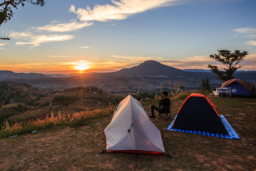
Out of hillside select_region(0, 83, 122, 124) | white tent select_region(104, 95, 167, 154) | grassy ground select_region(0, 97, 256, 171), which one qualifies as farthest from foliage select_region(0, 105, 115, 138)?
white tent select_region(104, 95, 167, 154)

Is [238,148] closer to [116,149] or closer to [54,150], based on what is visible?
[116,149]

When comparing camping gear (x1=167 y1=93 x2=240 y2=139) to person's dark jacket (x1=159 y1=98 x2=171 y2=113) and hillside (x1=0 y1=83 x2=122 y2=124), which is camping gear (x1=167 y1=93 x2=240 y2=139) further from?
hillside (x1=0 y1=83 x2=122 y2=124)

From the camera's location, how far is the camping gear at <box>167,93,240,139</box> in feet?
Result: 20.5

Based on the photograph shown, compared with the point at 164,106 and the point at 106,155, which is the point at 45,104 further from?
the point at 106,155

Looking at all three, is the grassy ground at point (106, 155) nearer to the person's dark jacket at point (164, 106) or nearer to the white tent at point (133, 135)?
the white tent at point (133, 135)

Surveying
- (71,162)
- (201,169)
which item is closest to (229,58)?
(201,169)

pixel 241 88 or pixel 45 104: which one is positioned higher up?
pixel 241 88

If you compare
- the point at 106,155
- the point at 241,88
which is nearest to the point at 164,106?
the point at 106,155

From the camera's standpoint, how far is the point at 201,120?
6586 mm

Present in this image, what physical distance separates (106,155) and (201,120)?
448 cm

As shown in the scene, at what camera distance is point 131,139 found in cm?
467

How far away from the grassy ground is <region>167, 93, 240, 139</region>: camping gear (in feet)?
1.74

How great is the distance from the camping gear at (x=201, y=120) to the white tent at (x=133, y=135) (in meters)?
2.21

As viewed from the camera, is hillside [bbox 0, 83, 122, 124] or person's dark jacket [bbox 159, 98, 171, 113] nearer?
person's dark jacket [bbox 159, 98, 171, 113]
